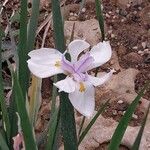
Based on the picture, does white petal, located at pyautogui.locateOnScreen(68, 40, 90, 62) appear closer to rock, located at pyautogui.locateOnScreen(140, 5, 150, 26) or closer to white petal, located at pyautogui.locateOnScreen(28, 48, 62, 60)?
white petal, located at pyautogui.locateOnScreen(28, 48, 62, 60)

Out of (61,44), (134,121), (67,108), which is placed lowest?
(134,121)

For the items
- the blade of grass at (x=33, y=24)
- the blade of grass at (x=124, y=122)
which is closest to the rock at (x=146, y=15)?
the blade of grass at (x=33, y=24)

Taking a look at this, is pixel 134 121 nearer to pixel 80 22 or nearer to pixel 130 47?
pixel 130 47

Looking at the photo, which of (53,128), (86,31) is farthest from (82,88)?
(86,31)

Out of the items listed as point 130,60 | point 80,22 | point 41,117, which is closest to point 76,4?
point 80,22

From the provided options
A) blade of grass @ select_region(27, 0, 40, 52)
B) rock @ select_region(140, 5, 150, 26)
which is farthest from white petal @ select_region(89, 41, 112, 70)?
rock @ select_region(140, 5, 150, 26)
